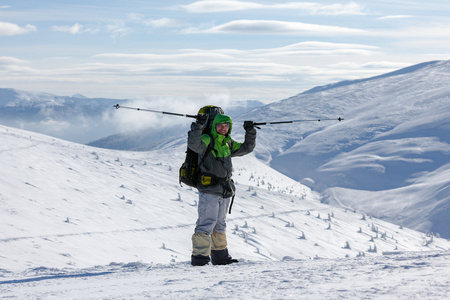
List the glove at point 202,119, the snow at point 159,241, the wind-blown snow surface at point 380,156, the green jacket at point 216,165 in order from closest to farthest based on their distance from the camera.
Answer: the snow at point 159,241, the glove at point 202,119, the green jacket at point 216,165, the wind-blown snow surface at point 380,156

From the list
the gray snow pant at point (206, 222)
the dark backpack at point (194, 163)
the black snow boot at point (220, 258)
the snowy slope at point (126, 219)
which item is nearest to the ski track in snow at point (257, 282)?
the gray snow pant at point (206, 222)

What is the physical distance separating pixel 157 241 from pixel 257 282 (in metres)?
14.1

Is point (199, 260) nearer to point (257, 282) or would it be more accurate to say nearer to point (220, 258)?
point (220, 258)

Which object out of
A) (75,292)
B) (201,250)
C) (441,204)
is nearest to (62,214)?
(201,250)

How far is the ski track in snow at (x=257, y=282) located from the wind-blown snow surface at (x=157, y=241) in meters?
0.02

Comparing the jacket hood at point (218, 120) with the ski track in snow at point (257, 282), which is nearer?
the ski track in snow at point (257, 282)

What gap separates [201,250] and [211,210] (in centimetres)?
72

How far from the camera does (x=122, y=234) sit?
763 inches

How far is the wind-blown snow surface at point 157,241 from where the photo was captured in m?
6.13

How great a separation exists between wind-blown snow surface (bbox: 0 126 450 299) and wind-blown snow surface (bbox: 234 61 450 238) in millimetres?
68892

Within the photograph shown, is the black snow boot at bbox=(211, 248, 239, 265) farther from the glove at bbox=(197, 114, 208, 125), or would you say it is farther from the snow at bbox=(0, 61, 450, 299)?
the glove at bbox=(197, 114, 208, 125)

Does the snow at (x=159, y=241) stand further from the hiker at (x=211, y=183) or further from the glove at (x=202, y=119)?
the glove at (x=202, y=119)

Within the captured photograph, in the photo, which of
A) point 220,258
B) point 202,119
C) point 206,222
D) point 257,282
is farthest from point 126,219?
point 257,282

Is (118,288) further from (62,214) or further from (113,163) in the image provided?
(113,163)
